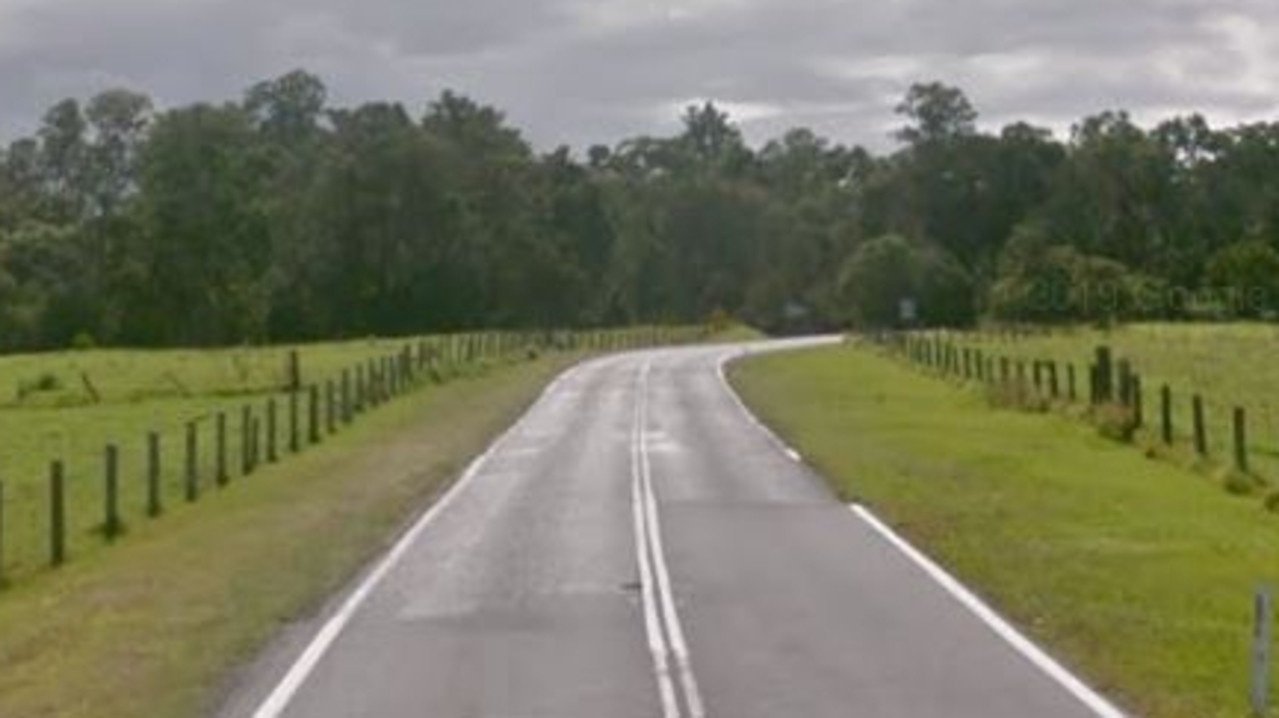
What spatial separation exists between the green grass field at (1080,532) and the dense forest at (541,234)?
8470cm

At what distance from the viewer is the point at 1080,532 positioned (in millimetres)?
30031

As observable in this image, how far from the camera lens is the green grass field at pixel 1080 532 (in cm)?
1966

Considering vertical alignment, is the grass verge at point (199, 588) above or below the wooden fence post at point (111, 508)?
below

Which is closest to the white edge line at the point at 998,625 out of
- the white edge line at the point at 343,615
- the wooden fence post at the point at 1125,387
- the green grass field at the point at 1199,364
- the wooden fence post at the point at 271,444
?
the white edge line at the point at 343,615

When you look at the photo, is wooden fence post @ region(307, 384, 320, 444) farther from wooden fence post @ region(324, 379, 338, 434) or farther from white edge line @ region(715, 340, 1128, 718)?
white edge line @ region(715, 340, 1128, 718)

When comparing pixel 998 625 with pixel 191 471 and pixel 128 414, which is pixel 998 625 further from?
pixel 128 414

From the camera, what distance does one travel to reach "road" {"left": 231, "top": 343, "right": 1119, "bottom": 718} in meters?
17.8

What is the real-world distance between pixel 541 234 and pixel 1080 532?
137150 millimetres

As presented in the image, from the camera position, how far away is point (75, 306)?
13788cm

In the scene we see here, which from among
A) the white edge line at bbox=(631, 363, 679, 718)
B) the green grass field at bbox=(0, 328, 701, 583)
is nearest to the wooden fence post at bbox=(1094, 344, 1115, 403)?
the white edge line at bbox=(631, 363, 679, 718)

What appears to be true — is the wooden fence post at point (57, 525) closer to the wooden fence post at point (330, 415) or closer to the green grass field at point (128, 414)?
the green grass field at point (128, 414)

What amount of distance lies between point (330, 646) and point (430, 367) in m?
59.1

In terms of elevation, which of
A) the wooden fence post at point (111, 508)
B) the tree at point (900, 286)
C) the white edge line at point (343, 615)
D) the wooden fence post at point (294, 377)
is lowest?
the white edge line at point (343, 615)

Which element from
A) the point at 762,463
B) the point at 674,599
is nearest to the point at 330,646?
the point at 674,599
